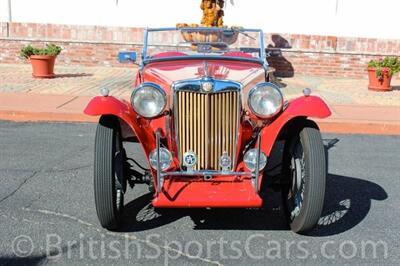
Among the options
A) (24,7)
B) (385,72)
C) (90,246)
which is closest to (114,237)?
(90,246)

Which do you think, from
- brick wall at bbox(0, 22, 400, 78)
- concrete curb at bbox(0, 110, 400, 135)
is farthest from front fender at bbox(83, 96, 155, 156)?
brick wall at bbox(0, 22, 400, 78)

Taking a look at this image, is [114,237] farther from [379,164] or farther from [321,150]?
[379,164]

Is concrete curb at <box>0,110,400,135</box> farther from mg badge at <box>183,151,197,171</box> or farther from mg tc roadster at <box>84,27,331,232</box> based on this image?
mg badge at <box>183,151,197,171</box>

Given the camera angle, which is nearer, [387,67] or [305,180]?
[305,180]

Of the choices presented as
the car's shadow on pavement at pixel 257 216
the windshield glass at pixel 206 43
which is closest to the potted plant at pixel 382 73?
the windshield glass at pixel 206 43

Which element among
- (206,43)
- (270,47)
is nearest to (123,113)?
(206,43)

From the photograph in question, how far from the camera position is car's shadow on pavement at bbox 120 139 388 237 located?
4.00 m

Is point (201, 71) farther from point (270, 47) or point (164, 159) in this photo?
point (270, 47)

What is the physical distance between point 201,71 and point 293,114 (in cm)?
80

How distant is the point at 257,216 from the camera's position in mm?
4219

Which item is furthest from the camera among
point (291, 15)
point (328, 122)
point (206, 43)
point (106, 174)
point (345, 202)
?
point (291, 15)

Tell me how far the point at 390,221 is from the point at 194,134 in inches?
70.1

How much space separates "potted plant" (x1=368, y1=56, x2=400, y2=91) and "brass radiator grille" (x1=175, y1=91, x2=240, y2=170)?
7716mm

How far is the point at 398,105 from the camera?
934 centimetres
